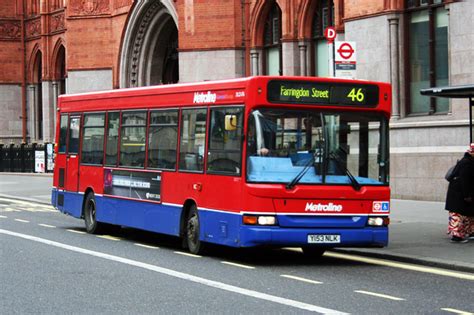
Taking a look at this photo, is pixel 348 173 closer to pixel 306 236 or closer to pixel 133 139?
pixel 306 236

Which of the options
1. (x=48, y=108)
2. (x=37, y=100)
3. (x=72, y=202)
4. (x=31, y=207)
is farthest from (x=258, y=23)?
(x=37, y=100)

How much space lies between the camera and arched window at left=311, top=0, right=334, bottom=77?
1237 inches

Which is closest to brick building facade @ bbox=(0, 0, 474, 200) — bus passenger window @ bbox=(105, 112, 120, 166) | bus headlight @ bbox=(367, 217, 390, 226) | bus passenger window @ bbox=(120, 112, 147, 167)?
bus passenger window @ bbox=(105, 112, 120, 166)

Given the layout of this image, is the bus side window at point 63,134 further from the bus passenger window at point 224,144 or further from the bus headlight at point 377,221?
the bus headlight at point 377,221

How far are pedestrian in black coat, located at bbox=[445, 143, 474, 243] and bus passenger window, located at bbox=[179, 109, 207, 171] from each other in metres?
4.15

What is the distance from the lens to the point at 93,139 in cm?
1964

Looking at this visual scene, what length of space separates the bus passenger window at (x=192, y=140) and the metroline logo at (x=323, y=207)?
6.41ft

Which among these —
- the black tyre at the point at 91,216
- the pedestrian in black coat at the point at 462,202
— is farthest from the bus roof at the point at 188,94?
the pedestrian in black coat at the point at 462,202

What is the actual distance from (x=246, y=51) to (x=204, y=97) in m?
19.6

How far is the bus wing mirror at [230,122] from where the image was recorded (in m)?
14.6

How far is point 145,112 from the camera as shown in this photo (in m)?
17.5

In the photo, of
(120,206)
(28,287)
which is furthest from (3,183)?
(28,287)

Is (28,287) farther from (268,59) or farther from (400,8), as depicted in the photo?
(268,59)

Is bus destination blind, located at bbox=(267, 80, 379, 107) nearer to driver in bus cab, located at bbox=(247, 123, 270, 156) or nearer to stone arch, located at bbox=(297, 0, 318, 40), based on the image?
driver in bus cab, located at bbox=(247, 123, 270, 156)
